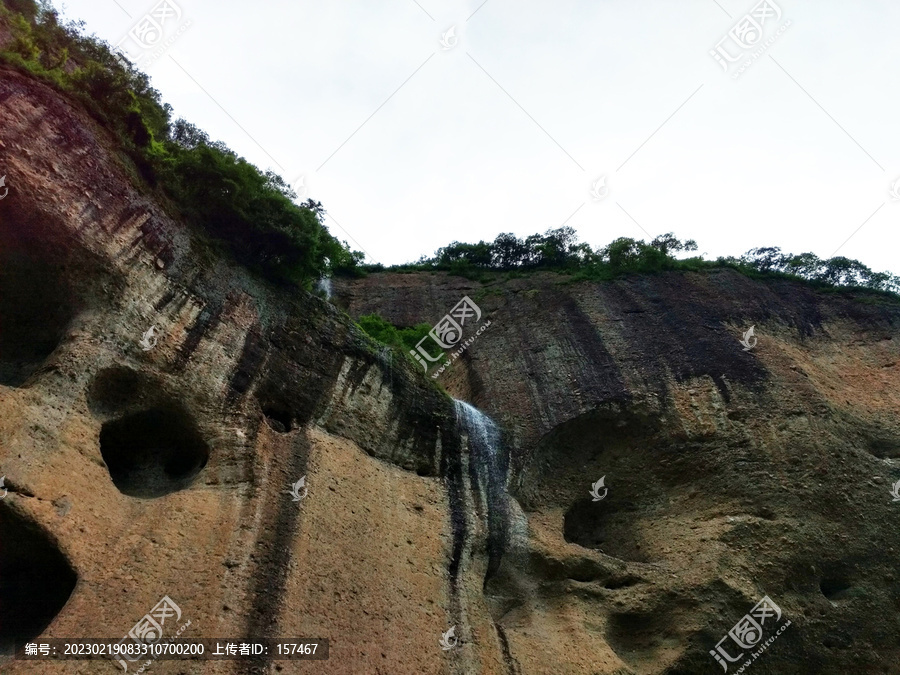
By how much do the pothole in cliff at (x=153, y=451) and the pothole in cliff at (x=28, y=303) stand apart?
1720 mm

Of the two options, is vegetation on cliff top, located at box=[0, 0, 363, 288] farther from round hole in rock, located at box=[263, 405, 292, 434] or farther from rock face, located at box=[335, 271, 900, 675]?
rock face, located at box=[335, 271, 900, 675]

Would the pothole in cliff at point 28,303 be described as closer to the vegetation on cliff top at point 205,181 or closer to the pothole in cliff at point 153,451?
the pothole in cliff at point 153,451

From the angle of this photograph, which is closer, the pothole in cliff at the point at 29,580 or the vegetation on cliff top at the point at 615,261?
the pothole in cliff at the point at 29,580

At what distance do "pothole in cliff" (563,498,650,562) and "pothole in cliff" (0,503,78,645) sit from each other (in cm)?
1003

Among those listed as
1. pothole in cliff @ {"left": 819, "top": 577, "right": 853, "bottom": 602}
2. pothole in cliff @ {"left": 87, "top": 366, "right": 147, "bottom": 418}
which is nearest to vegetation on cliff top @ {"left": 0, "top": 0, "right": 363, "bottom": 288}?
pothole in cliff @ {"left": 87, "top": 366, "right": 147, "bottom": 418}

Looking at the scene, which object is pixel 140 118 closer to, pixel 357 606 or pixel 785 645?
pixel 357 606

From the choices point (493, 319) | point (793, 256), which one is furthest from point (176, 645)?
point (793, 256)

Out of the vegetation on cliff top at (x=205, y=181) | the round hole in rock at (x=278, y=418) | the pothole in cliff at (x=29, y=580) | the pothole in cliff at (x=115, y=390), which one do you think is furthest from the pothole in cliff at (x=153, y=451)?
the vegetation on cliff top at (x=205, y=181)

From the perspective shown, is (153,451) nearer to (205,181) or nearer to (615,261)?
(205,181)

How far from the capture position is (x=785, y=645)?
40.7 ft

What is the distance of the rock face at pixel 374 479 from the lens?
9.59 m

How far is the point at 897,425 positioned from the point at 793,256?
9.33m

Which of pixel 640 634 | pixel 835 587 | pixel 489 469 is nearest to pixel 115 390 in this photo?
pixel 489 469

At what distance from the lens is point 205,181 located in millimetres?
14141
